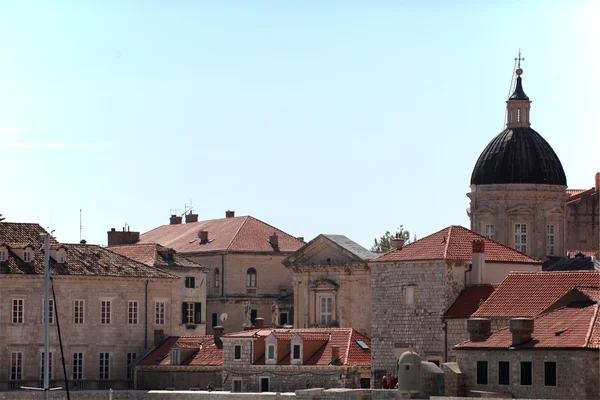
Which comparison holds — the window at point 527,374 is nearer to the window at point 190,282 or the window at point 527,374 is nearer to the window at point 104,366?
the window at point 104,366

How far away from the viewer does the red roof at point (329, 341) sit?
7919cm

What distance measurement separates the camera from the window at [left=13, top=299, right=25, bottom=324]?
85.3m

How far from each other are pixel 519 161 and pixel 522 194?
1650 mm

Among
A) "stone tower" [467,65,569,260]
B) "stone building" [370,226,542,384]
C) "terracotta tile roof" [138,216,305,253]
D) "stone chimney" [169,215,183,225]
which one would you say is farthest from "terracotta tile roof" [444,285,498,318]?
"stone chimney" [169,215,183,225]

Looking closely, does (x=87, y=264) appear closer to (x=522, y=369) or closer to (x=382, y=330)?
(x=382, y=330)

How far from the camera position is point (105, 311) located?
8794 cm

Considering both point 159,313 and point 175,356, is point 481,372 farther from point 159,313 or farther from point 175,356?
point 159,313

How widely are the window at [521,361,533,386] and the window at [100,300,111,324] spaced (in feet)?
87.5

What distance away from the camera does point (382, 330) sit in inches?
3091

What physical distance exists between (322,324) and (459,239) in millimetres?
16660

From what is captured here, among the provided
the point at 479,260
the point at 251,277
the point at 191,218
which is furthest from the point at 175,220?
the point at 479,260

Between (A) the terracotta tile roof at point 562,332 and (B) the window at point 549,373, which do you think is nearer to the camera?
(A) the terracotta tile roof at point 562,332

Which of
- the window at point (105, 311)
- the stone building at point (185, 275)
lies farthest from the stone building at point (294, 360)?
the stone building at point (185, 275)

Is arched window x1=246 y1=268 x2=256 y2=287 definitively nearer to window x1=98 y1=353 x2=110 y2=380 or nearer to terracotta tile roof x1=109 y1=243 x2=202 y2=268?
terracotta tile roof x1=109 y1=243 x2=202 y2=268
